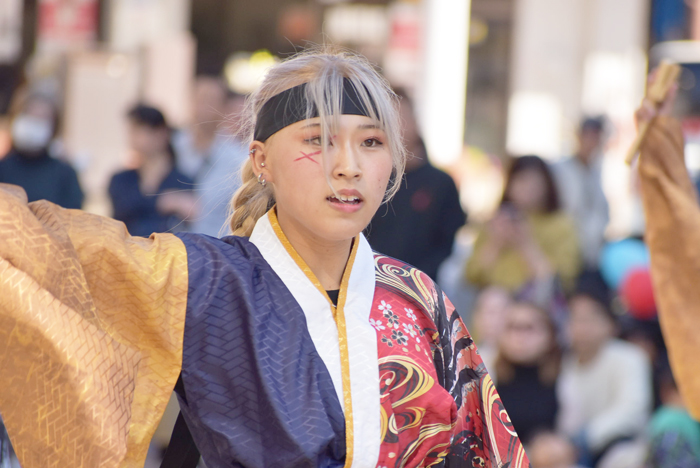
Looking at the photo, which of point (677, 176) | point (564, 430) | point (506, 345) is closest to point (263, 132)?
point (677, 176)

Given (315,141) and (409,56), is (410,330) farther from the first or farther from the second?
(409,56)

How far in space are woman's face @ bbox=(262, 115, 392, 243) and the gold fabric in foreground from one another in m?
0.23

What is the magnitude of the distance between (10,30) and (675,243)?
22.0 feet

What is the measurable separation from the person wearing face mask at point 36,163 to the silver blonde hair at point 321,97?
9.75ft

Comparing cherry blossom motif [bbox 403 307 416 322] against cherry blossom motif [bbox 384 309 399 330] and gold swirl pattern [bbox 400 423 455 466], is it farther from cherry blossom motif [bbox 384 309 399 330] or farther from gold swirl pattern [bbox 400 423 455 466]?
gold swirl pattern [bbox 400 423 455 466]

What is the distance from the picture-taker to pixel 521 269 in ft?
14.8

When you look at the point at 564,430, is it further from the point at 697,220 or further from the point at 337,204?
the point at 337,204

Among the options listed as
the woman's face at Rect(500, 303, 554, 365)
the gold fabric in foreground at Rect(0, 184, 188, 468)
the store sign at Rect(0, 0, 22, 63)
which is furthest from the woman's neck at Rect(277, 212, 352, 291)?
the store sign at Rect(0, 0, 22, 63)

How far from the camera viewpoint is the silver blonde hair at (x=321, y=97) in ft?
5.49

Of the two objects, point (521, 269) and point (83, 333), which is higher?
point (83, 333)

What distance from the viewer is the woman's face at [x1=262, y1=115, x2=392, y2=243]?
1654mm

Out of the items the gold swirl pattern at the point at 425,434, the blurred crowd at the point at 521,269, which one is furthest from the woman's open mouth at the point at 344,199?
the blurred crowd at the point at 521,269

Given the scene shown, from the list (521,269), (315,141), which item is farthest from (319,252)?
(521,269)

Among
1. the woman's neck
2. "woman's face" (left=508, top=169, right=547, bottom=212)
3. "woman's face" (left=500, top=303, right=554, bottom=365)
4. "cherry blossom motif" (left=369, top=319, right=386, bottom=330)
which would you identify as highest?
the woman's neck
